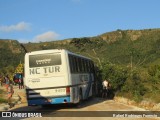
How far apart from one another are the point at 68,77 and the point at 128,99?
751cm

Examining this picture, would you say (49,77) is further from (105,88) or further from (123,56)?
(123,56)

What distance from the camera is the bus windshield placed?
2042 cm

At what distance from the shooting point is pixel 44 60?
67.3ft

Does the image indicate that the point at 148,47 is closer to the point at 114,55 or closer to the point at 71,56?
the point at 114,55

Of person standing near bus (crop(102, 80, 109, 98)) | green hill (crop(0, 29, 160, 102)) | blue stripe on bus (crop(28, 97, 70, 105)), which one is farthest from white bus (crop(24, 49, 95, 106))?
person standing near bus (crop(102, 80, 109, 98))

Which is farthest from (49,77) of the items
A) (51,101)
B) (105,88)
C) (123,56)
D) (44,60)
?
(123,56)

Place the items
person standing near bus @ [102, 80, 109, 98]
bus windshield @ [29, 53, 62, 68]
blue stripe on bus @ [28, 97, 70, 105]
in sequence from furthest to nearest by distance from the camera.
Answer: person standing near bus @ [102, 80, 109, 98]
bus windshield @ [29, 53, 62, 68]
blue stripe on bus @ [28, 97, 70, 105]

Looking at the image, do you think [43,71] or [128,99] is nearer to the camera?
[43,71]

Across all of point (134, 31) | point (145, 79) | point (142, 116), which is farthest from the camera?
point (134, 31)

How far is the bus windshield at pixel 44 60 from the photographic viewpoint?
67.0 ft

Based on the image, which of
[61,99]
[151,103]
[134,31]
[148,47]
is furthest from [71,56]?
[134,31]

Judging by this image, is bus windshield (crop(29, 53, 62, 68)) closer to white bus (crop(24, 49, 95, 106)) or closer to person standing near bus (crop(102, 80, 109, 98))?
white bus (crop(24, 49, 95, 106))

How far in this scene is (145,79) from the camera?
33.9 m

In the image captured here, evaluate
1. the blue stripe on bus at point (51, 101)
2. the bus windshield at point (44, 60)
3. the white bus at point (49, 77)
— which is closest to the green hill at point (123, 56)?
the white bus at point (49, 77)
